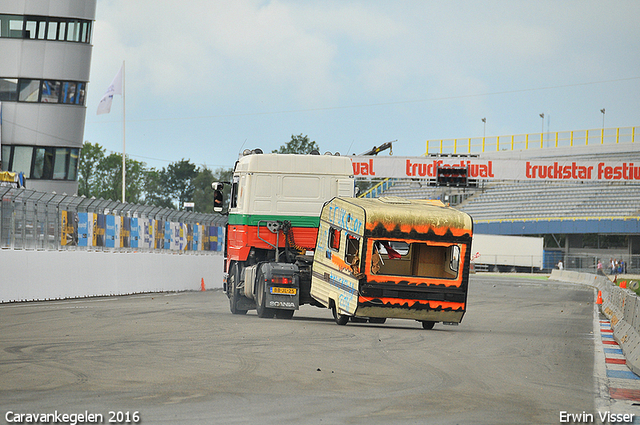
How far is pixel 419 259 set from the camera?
1677cm

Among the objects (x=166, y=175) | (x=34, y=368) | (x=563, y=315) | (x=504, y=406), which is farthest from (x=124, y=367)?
(x=166, y=175)

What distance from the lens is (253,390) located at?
8234mm

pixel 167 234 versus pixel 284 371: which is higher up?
pixel 167 234

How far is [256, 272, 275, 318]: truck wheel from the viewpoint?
17145mm

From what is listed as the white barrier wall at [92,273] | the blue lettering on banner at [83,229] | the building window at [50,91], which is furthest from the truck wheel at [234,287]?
the building window at [50,91]

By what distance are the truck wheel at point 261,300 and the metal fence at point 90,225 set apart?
7331 millimetres

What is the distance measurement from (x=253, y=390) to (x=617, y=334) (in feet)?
31.9

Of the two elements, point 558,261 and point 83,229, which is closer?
point 83,229

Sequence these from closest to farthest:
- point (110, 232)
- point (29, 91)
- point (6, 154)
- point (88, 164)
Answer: point (110, 232) < point (29, 91) < point (6, 154) < point (88, 164)

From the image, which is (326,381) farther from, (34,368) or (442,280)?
(442,280)

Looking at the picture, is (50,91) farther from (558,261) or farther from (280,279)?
(558,261)

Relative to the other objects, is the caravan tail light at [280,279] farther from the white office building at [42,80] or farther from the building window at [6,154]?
the building window at [6,154]

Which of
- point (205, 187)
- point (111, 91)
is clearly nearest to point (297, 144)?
point (205, 187)

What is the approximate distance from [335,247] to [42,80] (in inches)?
1355
